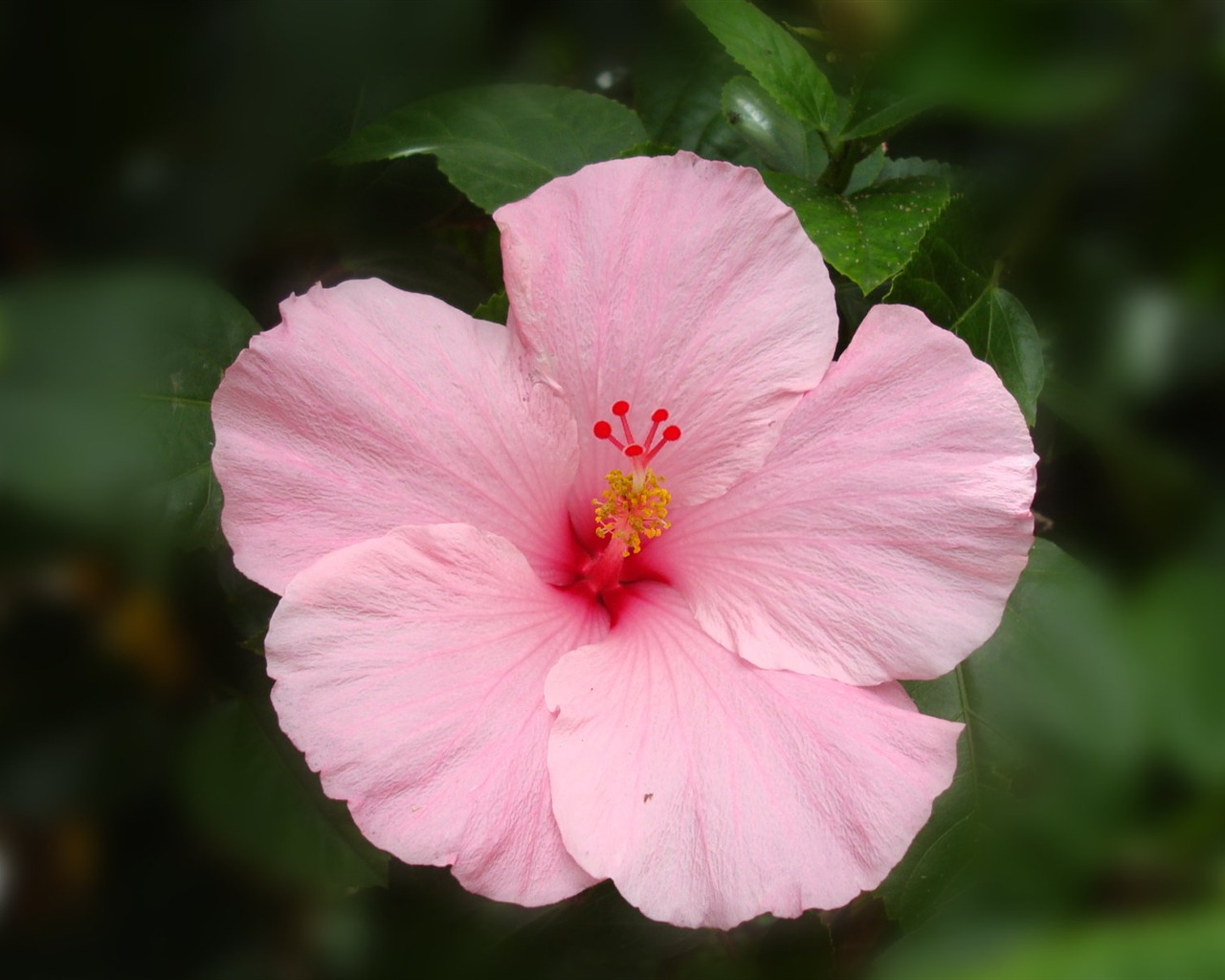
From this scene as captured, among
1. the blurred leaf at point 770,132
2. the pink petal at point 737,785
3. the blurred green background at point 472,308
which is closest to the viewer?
the blurred green background at point 472,308

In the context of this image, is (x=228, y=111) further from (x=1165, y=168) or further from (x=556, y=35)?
(x=1165, y=168)

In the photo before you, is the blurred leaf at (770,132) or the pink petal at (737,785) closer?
the pink petal at (737,785)

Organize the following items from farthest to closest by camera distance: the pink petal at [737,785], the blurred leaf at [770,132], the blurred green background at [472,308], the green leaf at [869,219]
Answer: the blurred leaf at [770,132] → the green leaf at [869,219] → the pink petal at [737,785] → the blurred green background at [472,308]

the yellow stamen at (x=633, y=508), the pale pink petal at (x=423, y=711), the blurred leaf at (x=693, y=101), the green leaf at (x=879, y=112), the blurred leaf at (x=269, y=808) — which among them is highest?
the green leaf at (x=879, y=112)

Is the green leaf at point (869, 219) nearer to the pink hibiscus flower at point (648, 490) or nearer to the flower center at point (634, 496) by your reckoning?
the pink hibiscus flower at point (648, 490)

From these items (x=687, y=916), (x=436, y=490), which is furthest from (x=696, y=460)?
(x=687, y=916)

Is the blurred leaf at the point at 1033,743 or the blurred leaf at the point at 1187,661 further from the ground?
the blurred leaf at the point at 1187,661

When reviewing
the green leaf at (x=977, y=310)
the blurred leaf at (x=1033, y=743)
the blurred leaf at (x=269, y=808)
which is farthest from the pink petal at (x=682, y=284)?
the blurred leaf at (x=269, y=808)
